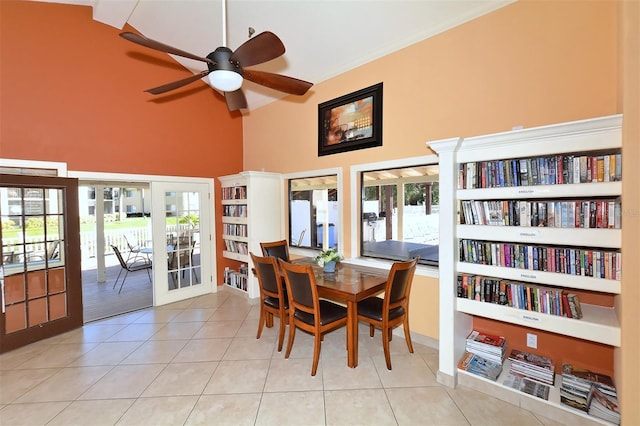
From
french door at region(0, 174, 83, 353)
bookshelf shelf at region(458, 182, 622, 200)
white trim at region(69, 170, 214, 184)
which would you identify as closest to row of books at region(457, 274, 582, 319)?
bookshelf shelf at region(458, 182, 622, 200)

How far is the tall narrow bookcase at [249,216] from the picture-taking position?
14.5 ft

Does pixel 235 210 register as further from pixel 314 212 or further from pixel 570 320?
pixel 570 320

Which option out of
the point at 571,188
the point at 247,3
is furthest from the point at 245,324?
the point at 247,3

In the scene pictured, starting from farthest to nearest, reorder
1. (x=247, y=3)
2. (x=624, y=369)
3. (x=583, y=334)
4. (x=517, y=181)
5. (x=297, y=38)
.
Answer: (x=297, y=38), (x=247, y=3), (x=517, y=181), (x=583, y=334), (x=624, y=369)

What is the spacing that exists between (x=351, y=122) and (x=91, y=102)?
349cm

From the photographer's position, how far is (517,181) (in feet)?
7.04

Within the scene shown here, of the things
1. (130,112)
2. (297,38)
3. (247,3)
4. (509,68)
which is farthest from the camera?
(130,112)

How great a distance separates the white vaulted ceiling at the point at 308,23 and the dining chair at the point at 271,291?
8.95 ft

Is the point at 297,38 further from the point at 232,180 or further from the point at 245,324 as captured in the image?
the point at 245,324

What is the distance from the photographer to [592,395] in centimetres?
193

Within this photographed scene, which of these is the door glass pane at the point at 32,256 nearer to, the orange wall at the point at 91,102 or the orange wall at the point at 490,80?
the orange wall at the point at 91,102

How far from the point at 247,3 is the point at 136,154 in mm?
2641

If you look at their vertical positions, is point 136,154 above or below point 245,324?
above

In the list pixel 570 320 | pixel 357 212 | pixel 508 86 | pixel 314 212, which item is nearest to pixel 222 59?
pixel 357 212
